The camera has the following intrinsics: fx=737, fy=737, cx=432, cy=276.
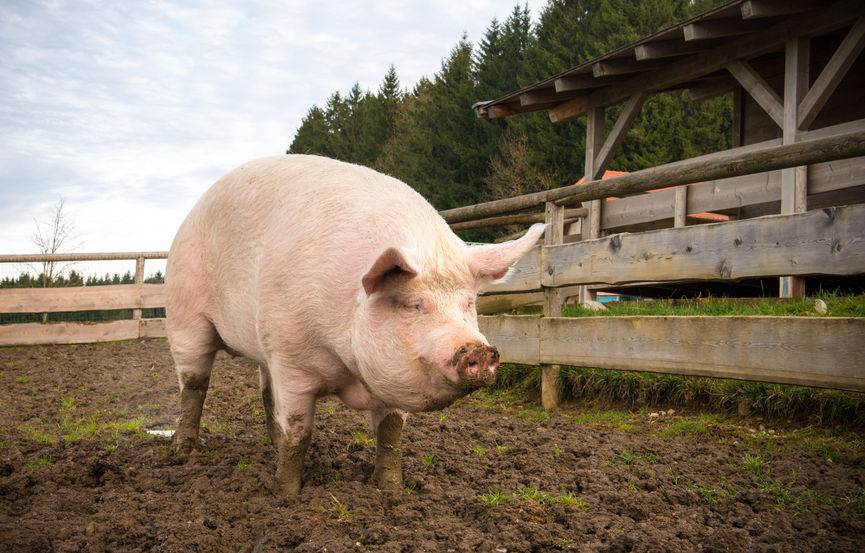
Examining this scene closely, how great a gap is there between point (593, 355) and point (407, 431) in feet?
5.11

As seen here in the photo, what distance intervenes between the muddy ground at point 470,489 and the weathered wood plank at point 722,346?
1.26 feet

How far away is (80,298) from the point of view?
12.6 meters

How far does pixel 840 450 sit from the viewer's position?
4000 mm

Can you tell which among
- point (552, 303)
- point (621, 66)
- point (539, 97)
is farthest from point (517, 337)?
point (539, 97)

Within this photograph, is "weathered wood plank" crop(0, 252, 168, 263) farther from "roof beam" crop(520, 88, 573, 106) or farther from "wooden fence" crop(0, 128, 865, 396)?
"wooden fence" crop(0, 128, 865, 396)

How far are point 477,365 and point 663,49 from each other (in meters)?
8.17

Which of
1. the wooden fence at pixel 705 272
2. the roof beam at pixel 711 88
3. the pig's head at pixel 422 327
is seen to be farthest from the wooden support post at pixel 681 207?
the pig's head at pixel 422 327

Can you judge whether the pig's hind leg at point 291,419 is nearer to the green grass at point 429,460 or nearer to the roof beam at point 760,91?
the green grass at point 429,460

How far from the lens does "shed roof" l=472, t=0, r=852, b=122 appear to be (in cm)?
830

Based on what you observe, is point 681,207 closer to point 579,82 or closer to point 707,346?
point 579,82

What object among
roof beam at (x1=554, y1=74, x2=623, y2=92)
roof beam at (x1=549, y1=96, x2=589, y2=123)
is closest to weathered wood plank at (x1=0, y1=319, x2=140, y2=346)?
roof beam at (x1=549, y1=96, x2=589, y2=123)

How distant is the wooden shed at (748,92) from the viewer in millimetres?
7883

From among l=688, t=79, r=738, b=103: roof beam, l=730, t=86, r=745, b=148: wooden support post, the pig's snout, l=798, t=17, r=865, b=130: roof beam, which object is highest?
l=688, t=79, r=738, b=103: roof beam

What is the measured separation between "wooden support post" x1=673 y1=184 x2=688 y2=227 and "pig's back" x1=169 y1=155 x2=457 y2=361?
569cm
